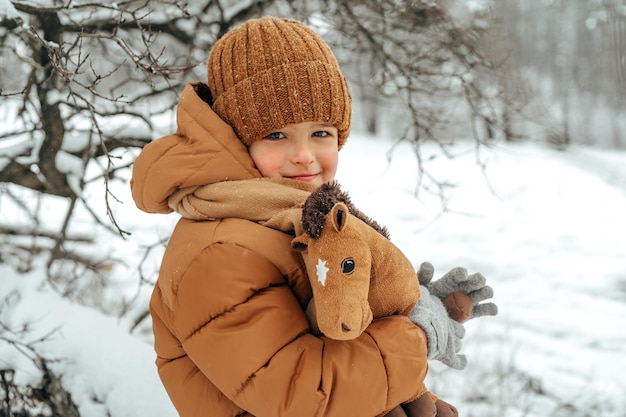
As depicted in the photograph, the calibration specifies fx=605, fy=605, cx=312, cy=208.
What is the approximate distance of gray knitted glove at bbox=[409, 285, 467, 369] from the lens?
1.45m

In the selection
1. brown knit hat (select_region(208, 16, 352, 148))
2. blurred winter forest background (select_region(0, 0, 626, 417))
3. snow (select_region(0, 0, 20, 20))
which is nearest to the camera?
brown knit hat (select_region(208, 16, 352, 148))

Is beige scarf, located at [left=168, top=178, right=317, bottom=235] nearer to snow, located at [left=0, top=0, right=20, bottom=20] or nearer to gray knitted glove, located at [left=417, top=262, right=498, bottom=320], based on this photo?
gray knitted glove, located at [left=417, top=262, right=498, bottom=320]

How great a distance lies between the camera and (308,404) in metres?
1.30

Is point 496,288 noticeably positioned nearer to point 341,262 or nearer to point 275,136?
point 275,136

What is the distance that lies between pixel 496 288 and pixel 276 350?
7.33m

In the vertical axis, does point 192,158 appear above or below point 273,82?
below

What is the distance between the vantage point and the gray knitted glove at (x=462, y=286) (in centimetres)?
167

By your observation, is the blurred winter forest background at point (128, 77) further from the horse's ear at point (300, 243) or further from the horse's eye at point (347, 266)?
the horse's eye at point (347, 266)

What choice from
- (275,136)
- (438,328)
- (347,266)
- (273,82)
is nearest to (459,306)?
(438,328)

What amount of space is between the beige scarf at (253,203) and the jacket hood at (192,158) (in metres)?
0.05

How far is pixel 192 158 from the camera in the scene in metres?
1.50

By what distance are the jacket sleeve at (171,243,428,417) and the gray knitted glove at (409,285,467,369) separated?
7 cm

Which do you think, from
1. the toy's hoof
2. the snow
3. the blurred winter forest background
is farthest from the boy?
the snow

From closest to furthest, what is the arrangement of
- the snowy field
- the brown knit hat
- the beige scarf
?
the beige scarf, the brown knit hat, the snowy field
